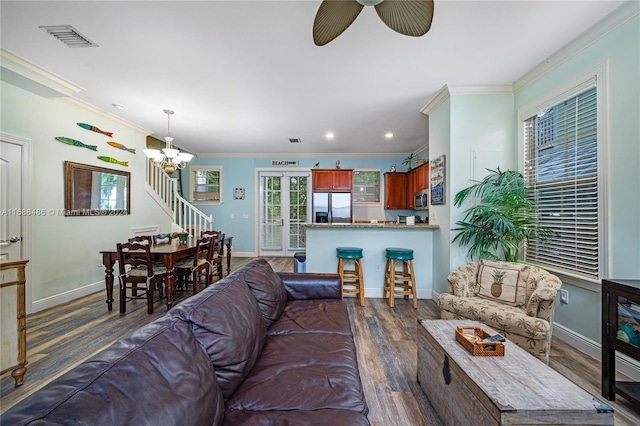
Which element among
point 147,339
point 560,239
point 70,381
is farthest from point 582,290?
point 70,381

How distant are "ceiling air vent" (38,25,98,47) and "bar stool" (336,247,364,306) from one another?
11.1 feet

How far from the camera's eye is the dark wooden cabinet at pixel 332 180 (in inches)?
250

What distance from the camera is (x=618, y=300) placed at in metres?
1.68

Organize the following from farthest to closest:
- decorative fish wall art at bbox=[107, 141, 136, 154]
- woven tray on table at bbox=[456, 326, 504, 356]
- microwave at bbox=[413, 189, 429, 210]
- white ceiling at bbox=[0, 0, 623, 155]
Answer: microwave at bbox=[413, 189, 429, 210] < decorative fish wall art at bbox=[107, 141, 136, 154] < white ceiling at bbox=[0, 0, 623, 155] < woven tray on table at bbox=[456, 326, 504, 356]

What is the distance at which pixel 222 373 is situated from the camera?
3.61ft

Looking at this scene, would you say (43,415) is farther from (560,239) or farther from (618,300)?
(560,239)

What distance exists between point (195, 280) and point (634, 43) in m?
4.82

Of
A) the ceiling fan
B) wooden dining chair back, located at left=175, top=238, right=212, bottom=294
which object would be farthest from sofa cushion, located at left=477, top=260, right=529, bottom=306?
wooden dining chair back, located at left=175, top=238, right=212, bottom=294

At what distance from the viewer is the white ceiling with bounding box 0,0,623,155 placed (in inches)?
78.9

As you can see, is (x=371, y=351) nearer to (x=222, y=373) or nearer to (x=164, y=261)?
(x=222, y=373)

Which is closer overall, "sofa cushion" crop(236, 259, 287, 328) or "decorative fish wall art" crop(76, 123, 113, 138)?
"sofa cushion" crop(236, 259, 287, 328)

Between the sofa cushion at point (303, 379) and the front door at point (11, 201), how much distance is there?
351 centimetres

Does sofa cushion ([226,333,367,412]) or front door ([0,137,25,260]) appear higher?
front door ([0,137,25,260])

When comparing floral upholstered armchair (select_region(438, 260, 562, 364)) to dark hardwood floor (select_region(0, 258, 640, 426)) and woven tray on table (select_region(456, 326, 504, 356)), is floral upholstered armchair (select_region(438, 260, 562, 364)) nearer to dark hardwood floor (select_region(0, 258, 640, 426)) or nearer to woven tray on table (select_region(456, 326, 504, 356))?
dark hardwood floor (select_region(0, 258, 640, 426))
